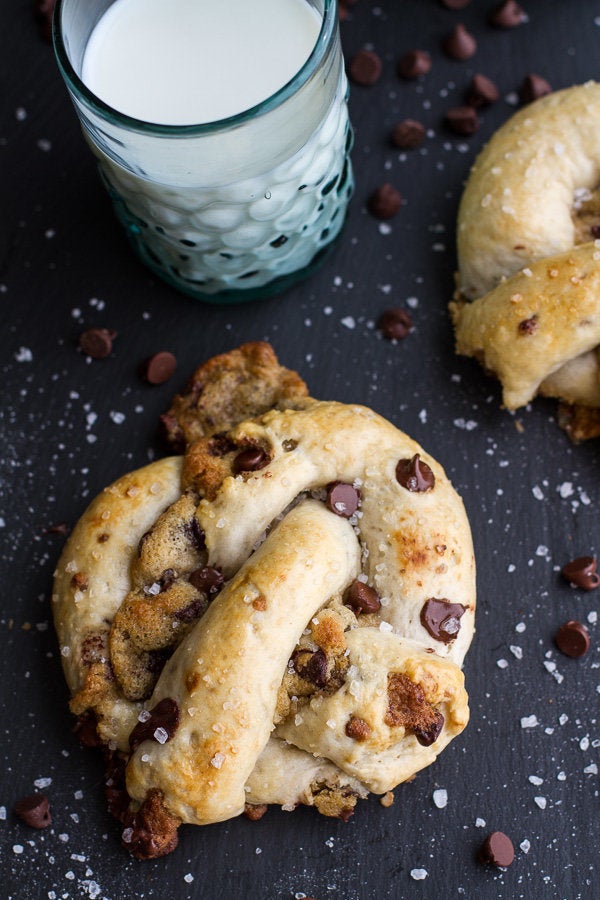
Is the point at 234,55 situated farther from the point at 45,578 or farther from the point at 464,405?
the point at 45,578

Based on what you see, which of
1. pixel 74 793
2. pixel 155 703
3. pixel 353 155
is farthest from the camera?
pixel 353 155

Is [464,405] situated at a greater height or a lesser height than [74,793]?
greater

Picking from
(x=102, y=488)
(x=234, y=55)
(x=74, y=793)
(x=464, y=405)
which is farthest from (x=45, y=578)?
(x=234, y=55)

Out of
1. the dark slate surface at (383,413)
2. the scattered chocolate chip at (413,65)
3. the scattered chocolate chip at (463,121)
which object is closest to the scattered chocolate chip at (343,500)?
the dark slate surface at (383,413)

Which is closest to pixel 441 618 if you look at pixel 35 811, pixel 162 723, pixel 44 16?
pixel 162 723

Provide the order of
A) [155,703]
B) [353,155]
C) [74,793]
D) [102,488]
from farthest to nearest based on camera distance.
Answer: [353,155]
[102,488]
[74,793]
[155,703]

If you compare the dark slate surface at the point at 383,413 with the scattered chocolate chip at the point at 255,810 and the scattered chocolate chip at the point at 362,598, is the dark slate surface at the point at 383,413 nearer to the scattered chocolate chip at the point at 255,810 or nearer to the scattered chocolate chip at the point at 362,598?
the scattered chocolate chip at the point at 255,810

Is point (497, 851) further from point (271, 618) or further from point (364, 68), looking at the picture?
point (364, 68)
